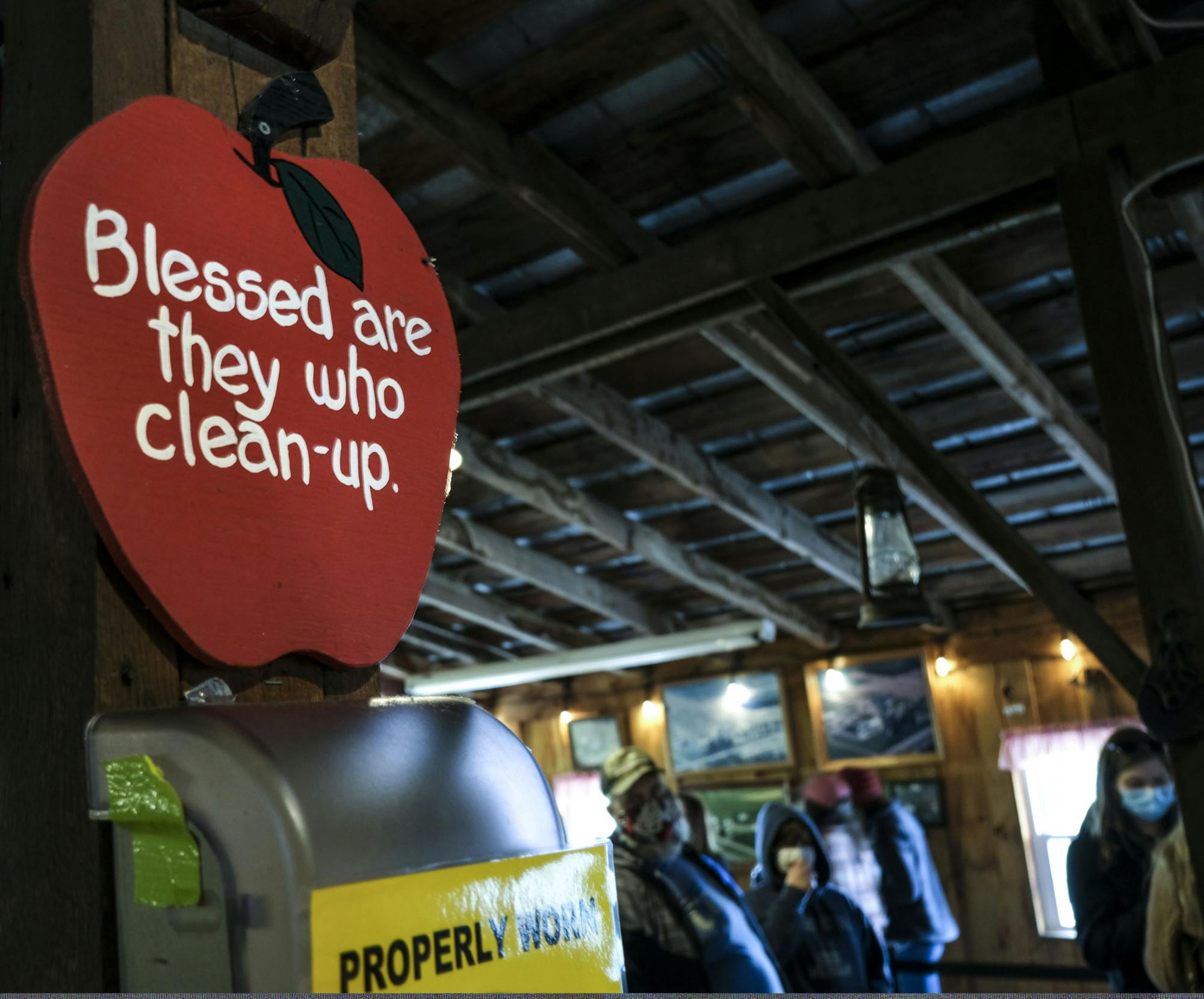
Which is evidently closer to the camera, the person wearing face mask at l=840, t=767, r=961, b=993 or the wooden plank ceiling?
the wooden plank ceiling

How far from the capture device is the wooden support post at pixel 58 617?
0.76 m

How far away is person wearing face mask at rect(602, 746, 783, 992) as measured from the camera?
3.12 m

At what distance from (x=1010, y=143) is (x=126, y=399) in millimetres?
2688

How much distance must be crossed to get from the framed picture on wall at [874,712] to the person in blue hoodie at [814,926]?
138 inches

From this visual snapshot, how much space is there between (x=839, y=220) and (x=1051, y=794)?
5.28 meters

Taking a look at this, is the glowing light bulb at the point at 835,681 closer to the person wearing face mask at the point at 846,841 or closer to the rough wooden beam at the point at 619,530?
the rough wooden beam at the point at 619,530

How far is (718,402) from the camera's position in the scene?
5.03m

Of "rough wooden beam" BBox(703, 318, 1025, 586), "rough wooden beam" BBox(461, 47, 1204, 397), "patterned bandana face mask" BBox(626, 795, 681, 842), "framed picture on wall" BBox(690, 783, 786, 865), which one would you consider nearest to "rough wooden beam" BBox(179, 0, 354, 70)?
"rough wooden beam" BBox(461, 47, 1204, 397)

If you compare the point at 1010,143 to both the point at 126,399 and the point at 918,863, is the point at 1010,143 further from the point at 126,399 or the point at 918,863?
the point at 918,863

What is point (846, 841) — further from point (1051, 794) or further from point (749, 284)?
point (749, 284)

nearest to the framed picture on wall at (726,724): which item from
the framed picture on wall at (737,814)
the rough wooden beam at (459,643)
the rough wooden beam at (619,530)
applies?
the framed picture on wall at (737,814)

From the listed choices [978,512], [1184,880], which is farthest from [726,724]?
[1184,880]

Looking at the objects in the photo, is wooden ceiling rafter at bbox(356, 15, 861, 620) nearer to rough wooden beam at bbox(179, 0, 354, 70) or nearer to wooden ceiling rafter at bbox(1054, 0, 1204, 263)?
wooden ceiling rafter at bbox(1054, 0, 1204, 263)

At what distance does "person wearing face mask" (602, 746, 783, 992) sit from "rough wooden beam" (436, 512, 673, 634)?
2730 mm
